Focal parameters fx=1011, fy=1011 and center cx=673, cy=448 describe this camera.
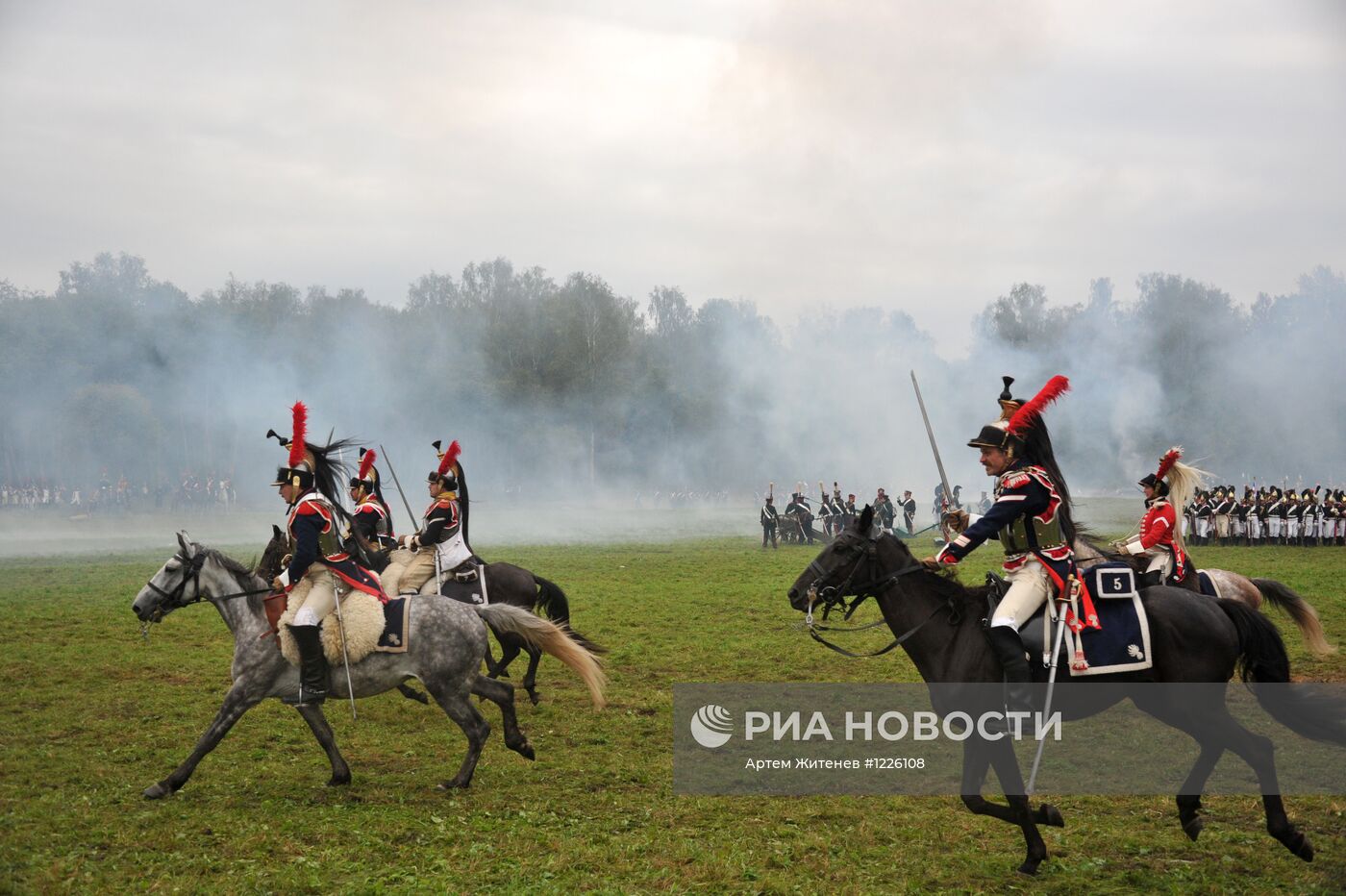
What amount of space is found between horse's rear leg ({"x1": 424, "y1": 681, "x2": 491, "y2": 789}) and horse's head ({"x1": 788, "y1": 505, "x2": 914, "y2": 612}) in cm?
320

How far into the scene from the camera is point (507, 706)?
378 inches

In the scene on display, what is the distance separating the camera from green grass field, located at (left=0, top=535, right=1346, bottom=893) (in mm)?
6766

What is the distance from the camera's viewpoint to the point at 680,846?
24.0 ft

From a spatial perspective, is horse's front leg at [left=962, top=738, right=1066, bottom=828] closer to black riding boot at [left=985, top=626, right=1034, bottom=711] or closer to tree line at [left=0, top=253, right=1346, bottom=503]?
black riding boot at [left=985, top=626, right=1034, bottom=711]

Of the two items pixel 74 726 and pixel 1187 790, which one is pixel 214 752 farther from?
pixel 1187 790

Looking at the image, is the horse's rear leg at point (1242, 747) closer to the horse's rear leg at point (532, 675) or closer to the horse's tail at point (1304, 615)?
the horse's tail at point (1304, 615)

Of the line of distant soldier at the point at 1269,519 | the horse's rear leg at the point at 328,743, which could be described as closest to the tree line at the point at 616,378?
the line of distant soldier at the point at 1269,519

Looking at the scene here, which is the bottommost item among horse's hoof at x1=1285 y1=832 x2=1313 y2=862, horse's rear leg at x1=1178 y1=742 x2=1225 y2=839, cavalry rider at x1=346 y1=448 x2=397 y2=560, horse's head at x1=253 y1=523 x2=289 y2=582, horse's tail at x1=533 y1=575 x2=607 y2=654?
horse's hoof at x1=1285 y1=832 x2=1313 y2=862

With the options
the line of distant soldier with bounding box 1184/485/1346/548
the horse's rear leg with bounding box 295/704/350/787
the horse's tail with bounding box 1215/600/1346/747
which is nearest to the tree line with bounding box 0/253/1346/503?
the line of distant soldier with bounding box 1184/485/1346/548

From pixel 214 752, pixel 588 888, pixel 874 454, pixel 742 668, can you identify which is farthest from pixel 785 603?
pixel 874 454

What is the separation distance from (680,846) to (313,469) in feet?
15.9

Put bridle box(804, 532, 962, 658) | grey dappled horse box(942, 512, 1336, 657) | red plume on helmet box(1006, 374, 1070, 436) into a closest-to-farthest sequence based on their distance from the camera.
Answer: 1. red plume on helmet box(1006, 374, 1070, 436)
2. bridle box(804, 532, 962, 658)
3. grey dappled horse box(942, 512, 1336, 657)

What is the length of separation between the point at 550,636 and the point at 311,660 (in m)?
2.15

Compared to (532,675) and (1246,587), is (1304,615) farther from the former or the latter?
(532,675)
